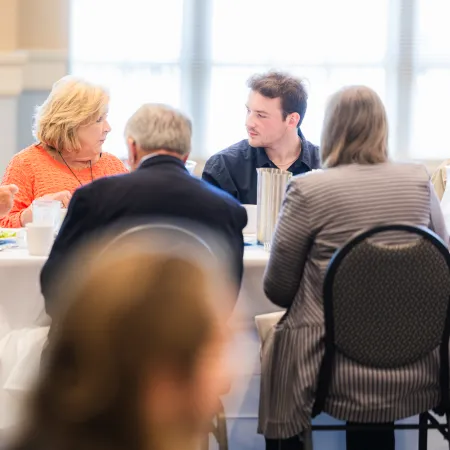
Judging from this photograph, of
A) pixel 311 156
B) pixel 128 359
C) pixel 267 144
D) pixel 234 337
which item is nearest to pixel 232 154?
pixel 267 144

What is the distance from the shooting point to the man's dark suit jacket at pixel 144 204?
71.5 inches

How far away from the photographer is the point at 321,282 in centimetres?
199

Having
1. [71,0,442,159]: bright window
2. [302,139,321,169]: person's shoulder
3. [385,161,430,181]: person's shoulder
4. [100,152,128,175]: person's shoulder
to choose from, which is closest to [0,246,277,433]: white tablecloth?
[385,161,430,181]: person's shoulder

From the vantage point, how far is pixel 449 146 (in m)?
4.77

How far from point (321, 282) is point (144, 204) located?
0.46 m

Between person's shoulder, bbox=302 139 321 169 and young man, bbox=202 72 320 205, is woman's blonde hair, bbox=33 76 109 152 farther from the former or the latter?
person's shoulder, bbox=302 139 321 169

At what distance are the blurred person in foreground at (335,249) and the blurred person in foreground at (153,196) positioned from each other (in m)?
0.14

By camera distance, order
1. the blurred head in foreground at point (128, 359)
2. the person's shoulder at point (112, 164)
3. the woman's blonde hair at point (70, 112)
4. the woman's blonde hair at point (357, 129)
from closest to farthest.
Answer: the blurred head in foreground at point (128, 359)
the woman's blonde hair at point (357, 129)
the woman's blonde hair at point (70, 112)
the person's shoulder at point (112, 164)

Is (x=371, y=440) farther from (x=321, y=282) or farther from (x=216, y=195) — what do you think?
(x=216, y=195)

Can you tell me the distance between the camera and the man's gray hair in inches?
78.2

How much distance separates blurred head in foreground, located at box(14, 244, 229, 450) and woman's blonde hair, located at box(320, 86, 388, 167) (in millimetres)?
1246

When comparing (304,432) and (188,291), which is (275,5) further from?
(188,291)

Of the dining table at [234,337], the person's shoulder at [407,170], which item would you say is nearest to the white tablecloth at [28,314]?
the dining table at [234,337]

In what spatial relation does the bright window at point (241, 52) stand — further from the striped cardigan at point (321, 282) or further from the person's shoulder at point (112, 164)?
the striped cardigan at point (321, 282)
